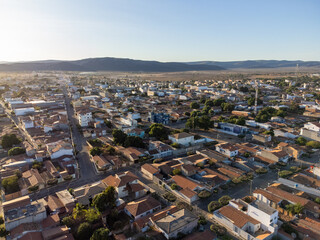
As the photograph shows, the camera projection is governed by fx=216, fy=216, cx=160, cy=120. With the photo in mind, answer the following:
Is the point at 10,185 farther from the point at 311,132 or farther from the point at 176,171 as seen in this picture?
the point at 311,132

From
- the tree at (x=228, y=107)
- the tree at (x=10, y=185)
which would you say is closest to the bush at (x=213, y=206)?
the tree at (x=10, y=185)

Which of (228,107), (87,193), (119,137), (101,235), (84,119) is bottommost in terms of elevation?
(87,193)

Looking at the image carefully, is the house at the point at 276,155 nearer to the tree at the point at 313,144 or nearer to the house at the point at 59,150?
the tree at the point at 313,144

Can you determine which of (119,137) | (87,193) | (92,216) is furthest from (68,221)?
(119,137)

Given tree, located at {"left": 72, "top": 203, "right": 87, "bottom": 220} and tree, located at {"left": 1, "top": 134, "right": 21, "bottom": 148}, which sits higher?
tree, located at {"left": 1, "top": 134, "right": 21, "bottom": 148}

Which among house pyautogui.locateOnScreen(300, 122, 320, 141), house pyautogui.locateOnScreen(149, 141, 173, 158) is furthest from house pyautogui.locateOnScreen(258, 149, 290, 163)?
house pyautogui.locateOnScreen(149, 141, 173, 158)

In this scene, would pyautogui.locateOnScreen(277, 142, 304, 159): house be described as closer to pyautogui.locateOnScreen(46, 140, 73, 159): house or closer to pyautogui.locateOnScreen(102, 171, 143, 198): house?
pyautogui.locateOnScreen(102, 171, 143, 198): house
